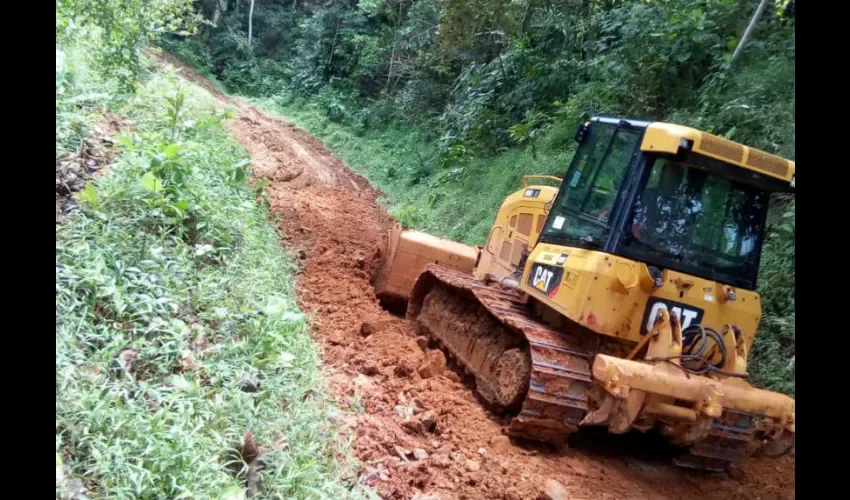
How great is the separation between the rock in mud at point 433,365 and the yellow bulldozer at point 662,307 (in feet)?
2.62

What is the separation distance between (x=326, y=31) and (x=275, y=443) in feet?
79.0

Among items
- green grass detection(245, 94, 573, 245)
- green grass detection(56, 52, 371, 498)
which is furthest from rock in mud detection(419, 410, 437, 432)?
green grass detection(245, 94, 573, 245)

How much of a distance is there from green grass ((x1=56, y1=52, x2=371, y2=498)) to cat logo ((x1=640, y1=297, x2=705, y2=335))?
2.12m

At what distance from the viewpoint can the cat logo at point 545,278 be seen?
15.2 ft

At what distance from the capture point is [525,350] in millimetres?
4719

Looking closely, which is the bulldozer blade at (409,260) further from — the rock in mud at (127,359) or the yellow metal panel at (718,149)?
the rock in mud at (127,359)

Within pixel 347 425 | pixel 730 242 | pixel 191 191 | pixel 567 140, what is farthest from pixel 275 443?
pixel 567 140

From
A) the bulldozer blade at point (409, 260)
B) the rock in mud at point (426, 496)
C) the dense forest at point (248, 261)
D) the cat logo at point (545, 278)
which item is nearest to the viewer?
the dense forest at point (248, 261)

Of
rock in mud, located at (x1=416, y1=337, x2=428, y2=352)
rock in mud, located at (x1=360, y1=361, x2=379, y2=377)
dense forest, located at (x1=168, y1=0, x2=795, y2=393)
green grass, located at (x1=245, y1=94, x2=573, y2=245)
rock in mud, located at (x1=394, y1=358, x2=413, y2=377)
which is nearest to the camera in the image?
dense forest, located at (x1=168, y1=0, x2=795, y2=393)

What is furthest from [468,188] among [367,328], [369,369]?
[369,369]

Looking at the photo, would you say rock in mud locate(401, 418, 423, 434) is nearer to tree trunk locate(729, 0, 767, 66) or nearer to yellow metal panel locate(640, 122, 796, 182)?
yellow metal panel locate(640, 122, 796, 182)

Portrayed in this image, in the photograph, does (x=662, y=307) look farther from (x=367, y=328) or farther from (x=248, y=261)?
(x=248, y=261)

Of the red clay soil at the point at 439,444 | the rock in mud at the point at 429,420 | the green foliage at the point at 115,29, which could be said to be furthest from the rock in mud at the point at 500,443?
the green foliage at the point at 115,29

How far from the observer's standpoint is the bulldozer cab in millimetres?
4090
